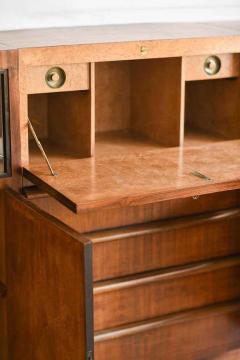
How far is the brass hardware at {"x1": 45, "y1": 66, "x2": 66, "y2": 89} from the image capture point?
305 cm

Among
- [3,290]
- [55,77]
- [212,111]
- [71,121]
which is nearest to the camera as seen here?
[55,77]

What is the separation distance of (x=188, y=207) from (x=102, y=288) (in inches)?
17.6

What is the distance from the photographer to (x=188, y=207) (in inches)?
128

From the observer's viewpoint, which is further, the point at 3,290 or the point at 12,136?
the point at 3,290

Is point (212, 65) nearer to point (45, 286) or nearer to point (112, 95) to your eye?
point (112, 95)

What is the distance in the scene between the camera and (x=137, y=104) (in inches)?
140

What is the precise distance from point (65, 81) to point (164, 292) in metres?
0.87

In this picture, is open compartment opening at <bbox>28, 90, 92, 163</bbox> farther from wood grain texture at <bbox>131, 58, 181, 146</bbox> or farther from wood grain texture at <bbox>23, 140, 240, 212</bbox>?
wood grain texture at <bbox>131, 58, 181, 146</bbox>

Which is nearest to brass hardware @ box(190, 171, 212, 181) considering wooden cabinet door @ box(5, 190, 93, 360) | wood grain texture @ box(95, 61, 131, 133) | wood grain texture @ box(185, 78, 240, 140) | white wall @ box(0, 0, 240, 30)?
wooden cabinet door @ box(5, 190, 93, 360)

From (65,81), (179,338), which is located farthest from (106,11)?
(179,338)

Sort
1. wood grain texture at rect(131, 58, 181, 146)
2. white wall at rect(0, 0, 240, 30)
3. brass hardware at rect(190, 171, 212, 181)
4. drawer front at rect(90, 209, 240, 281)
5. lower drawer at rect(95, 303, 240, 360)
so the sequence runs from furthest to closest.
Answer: white wall at rect(0, 0, 240, 30), wood grain texture at rect(131, 58, 181, 146), lower drawer at rect(95, 303, 240, 360), drawer front at rect(90, 209, 240, 281), brass hardware at rect(190, 171, 212, 181)

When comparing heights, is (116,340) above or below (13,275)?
below

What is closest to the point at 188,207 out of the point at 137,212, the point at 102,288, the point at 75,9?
the point at 137,212

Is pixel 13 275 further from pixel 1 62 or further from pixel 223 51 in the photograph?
pixel 223 51
